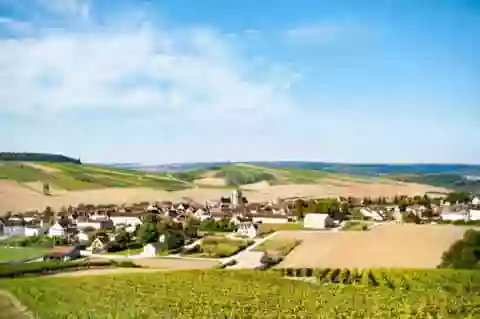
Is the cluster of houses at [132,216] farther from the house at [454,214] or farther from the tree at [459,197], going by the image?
the tree at [459,197]

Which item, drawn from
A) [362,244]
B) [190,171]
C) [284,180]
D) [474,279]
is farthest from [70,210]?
[474,279]

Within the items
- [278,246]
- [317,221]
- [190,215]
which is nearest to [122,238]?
[190,215]

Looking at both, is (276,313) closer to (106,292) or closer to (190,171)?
(106,292)

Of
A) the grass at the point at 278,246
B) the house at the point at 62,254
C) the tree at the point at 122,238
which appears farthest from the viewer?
the grass at the point at 278,246

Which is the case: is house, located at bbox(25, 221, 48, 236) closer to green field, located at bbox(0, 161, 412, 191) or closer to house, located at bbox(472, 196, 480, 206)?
green field, located at bbox(0, 161, 412, 191)

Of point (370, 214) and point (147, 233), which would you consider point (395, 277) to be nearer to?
point (370, 214)

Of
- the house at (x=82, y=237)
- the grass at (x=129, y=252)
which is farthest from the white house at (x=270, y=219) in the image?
the house at (x=82, y=237)
